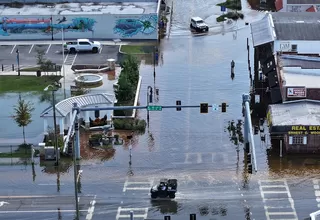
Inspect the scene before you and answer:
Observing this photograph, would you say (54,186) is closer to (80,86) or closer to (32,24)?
(80,86)

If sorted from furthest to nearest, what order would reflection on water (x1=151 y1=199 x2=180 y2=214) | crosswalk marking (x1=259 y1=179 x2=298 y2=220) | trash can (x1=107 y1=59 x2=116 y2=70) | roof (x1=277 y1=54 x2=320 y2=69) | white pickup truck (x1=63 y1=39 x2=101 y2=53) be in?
white pickup truck (x1=63 y1=39 x2=101 y2=53) < trash can (x1=107 y1=59 x2=116 y2=70) < roof (x1=277 y1=54 x2=320 y2=69) < reflection on water (x1=151 y1=199 x2=180 y2=214) < crosswalk marking (x1=259 y1=179 x2=298 y2=220)

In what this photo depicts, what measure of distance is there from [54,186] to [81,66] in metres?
28.9

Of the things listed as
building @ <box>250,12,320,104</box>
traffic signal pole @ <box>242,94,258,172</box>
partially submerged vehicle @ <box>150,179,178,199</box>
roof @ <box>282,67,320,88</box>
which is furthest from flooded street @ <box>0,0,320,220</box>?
roof @ <box>282,67,320,88</box>

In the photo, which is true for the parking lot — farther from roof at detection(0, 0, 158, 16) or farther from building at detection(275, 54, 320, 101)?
building at detection(275, 54, 320, 101)

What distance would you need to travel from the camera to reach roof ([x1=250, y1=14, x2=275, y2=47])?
8206cm

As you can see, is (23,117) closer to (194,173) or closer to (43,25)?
(194,173)

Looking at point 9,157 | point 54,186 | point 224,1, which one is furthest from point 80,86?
point 224,1

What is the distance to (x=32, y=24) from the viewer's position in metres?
96.4

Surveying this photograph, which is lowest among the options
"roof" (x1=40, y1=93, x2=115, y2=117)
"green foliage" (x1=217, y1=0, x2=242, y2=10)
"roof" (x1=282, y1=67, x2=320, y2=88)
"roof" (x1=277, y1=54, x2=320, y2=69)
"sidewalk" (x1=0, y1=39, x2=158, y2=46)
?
"roof" (x1=40, y1=93, x2=115, y2=117)

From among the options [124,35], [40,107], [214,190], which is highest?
[124,35]

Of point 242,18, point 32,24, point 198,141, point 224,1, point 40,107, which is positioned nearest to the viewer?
point 198,141

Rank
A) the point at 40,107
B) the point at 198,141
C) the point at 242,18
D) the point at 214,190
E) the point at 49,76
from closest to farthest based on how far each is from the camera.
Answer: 1. the point at 214,190
2. the point at 198,141
3. the point at 40,107
4. the point at 49,76
5. the point at 242,18

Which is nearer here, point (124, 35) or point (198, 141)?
point (198, 141)

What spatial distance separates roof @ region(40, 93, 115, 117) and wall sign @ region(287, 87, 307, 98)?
14530 millimetres
